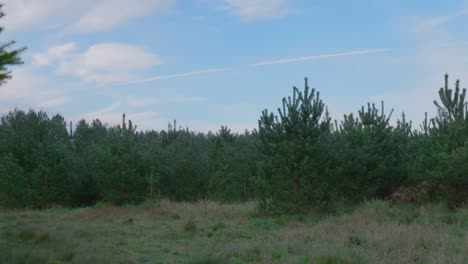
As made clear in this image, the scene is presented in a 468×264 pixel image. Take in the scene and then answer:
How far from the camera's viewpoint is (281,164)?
55.2ft

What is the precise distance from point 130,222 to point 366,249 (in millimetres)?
9742

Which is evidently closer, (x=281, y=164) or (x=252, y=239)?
(x=252, y=239)

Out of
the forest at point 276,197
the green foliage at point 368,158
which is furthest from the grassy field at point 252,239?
the green foliage at point 368,158

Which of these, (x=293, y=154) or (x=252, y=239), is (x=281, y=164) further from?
(x=252, y=239)

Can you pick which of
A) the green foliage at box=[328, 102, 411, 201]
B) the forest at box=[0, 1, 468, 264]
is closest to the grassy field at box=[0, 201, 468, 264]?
the forest at box=[0, 1, 468, 264]

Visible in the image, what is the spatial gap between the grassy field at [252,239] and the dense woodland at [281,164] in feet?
4.65

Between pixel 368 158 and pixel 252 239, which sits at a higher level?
pixel 368 158

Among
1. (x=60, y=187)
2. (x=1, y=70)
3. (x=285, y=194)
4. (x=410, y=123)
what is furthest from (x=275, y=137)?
(x=60, y=187)

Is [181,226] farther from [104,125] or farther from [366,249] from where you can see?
[104,125]

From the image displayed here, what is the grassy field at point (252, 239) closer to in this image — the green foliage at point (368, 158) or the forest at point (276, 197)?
the forest at point (276, 197)

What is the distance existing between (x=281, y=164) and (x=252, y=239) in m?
4.98

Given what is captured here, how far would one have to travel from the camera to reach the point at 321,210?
1730cm

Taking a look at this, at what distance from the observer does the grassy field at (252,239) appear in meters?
8.70

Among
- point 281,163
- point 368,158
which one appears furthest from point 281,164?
point 368,158
